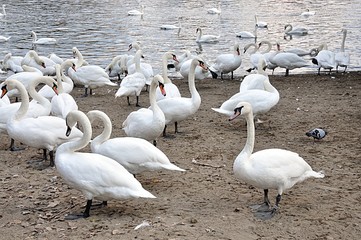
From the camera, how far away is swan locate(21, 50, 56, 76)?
1571 cm

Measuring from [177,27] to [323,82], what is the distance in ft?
51.5

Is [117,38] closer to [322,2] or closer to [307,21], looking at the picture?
[307,21]

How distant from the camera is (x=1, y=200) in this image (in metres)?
6.82

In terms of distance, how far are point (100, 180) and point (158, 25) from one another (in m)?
26.7

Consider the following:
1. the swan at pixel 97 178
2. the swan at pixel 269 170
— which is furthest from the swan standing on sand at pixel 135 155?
the swan at pixel 269 170

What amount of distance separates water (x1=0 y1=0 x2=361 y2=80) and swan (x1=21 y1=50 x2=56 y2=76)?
133 centimetres

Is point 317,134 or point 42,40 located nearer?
point 317,134

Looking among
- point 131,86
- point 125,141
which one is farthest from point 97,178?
point 131,86

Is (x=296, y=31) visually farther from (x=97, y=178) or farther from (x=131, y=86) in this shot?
(x=97, y=178)

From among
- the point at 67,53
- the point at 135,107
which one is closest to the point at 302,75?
the point at 135,107

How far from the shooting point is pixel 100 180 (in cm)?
591

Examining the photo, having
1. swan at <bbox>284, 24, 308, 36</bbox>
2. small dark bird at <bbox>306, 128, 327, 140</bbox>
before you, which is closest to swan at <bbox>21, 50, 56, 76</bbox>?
small dark bird at <bbox>306, 128, 327, 140</bbox>

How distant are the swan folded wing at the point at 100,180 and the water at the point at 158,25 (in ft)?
39.4

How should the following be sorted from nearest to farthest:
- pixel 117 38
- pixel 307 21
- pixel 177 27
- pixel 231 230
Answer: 1. pixel 231 230
2. pixel 117 38
3. pixel 177 27
4. pixel 307 21
